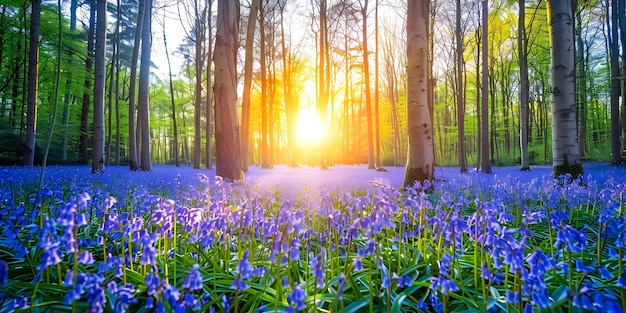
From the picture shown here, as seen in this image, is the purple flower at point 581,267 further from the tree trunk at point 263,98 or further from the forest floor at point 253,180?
the tree trunk at point 263,98

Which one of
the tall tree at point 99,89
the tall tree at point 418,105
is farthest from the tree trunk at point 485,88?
the tall tree at point 99,89

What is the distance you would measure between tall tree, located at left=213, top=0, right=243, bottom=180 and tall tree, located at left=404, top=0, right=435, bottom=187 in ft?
13.3

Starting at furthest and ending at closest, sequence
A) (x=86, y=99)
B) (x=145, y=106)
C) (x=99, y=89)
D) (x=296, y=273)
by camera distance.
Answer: (x=86, y=99), (x=145, y=106), (x=99, y=89), (x=296, y=273)

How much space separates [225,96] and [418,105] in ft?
14.7

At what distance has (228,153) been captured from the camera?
7203mm

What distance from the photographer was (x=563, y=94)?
20.3 ft

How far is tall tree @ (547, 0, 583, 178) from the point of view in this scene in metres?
6.12

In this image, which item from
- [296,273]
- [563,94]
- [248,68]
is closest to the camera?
[296,273]

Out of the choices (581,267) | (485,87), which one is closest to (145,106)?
(485,87)

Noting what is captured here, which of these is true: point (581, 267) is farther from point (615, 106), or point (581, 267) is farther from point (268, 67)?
point (268, 67)

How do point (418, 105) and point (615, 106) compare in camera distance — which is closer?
point (418, 105)

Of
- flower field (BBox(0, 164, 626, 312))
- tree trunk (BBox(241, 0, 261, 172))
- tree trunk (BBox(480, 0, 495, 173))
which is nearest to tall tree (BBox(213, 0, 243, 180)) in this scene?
flower field (BBox(0, 164, 626, 312))

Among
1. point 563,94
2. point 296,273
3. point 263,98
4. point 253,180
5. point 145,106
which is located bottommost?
point 296,273

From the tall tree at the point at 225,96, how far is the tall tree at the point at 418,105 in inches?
160
